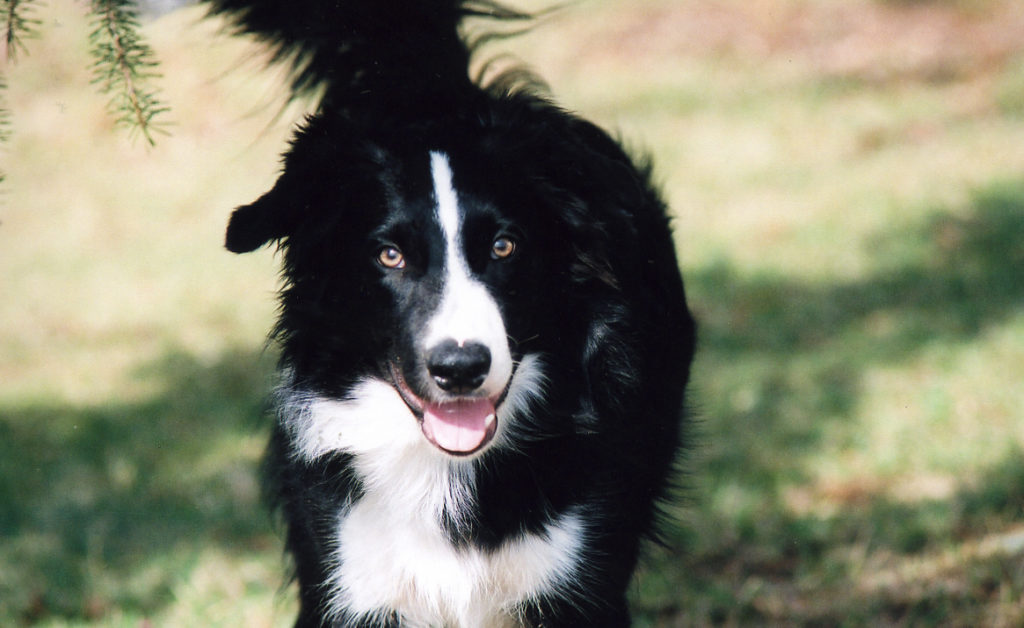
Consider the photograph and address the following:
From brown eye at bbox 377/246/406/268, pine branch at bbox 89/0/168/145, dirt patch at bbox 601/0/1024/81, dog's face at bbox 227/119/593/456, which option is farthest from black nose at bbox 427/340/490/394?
dirt patch at bbox 601/0/1024/81

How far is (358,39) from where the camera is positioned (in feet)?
10.9

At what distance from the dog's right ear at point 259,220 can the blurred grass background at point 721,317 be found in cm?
31

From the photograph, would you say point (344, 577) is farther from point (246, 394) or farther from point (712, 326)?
point (712, 326)

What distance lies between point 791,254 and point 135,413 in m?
4.60

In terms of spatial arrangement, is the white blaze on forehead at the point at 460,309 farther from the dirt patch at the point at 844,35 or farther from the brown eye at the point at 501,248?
the dirt patch at the point at 844,35

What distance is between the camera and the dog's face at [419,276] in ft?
8.34

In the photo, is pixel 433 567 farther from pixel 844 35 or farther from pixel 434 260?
pixel 844 35

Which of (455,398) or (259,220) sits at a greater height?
(259,220)

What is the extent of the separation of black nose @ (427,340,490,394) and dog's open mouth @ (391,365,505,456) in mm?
129

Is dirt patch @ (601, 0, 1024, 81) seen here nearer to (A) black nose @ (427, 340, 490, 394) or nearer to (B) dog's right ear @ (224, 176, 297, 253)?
(B) dog's right ear @ (224, 176, 297, 253)

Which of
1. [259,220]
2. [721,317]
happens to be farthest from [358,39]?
[721,317]

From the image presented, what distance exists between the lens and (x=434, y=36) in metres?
3.33

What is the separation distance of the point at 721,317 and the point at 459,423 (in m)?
4.66

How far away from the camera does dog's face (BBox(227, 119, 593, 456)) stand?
2.54 metres
